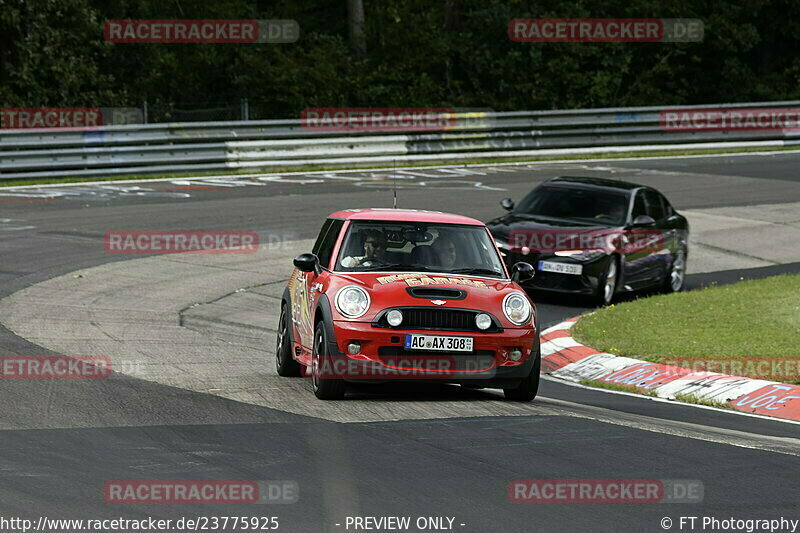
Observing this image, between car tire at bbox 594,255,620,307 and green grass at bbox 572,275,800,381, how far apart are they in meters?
0.43

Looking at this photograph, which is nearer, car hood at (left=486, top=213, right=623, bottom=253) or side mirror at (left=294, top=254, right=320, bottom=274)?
side mirror at (left=294, top=254, right=320, bottom=274)

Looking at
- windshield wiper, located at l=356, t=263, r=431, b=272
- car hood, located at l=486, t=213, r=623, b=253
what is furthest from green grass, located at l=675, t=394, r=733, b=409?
car hood, located at l=486, t=213, r=623, b=253

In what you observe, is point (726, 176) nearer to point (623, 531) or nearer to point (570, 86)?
point (570, 86)

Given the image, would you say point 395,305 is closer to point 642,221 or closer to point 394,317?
point 394,317

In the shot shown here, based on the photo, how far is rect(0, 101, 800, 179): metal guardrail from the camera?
88.4 ft

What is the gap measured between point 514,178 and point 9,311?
16945 mm

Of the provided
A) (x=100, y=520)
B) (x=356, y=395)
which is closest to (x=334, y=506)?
(x=100, y=520)

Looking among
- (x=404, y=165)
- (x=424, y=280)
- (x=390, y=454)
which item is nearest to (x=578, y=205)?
(x=424, y=280)

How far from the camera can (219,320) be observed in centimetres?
1500

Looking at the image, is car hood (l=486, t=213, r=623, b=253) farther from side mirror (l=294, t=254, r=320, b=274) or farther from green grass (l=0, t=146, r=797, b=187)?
green grass (l=0, t=146, r=797, b=187)

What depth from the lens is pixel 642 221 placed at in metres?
17.5

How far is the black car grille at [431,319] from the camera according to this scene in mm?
9633

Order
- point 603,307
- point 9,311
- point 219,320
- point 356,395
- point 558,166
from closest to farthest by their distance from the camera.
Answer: point 356,395 < point 9,311 < point 219,320 < point 603,307 < point 558,166

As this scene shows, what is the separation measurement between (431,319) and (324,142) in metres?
21.7
